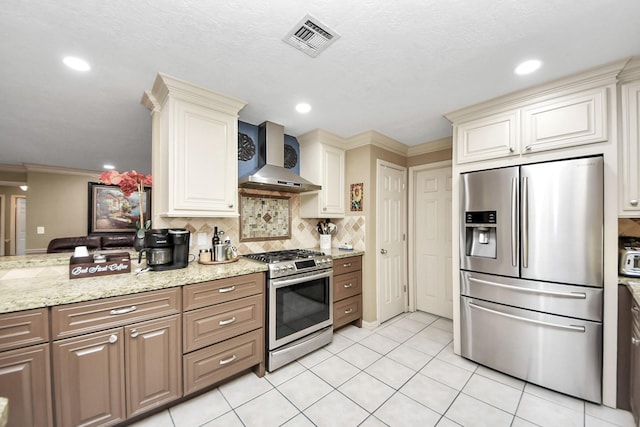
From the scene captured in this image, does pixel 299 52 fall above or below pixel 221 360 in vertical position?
above

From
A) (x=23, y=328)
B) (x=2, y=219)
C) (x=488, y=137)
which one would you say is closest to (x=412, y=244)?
(x=488, y=137)

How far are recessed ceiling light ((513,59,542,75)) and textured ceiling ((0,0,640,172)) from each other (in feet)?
0.17

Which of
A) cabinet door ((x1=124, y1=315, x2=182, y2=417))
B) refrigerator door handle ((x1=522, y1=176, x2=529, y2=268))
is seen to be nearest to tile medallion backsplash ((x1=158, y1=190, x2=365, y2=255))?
cabinet door ((x1=124, y1=315, x2=182, y2=417))

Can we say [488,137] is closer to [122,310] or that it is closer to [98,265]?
[122,310]

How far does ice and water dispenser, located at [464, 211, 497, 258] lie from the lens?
6.97 feet

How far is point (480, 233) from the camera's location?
2.21 metres

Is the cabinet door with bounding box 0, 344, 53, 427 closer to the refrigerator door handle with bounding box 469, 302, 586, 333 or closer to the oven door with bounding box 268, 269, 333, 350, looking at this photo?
the oven door with bounding box 268, 269, 333, 350

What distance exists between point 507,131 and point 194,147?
2.60 meters

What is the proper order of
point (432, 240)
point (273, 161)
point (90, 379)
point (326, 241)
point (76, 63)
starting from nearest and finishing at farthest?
point (90, 379) → point (76, 63) → point (273, 161) → point (326, 241) → point (432, 240)

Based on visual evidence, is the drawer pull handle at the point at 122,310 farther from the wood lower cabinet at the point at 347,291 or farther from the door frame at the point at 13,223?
the door frame at the point at 13,223

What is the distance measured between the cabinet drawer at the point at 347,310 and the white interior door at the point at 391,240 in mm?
274

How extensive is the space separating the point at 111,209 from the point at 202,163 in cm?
477

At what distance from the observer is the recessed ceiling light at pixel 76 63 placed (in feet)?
5.21

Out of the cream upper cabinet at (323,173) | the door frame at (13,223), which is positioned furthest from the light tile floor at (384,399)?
the door frame at (13,223)
